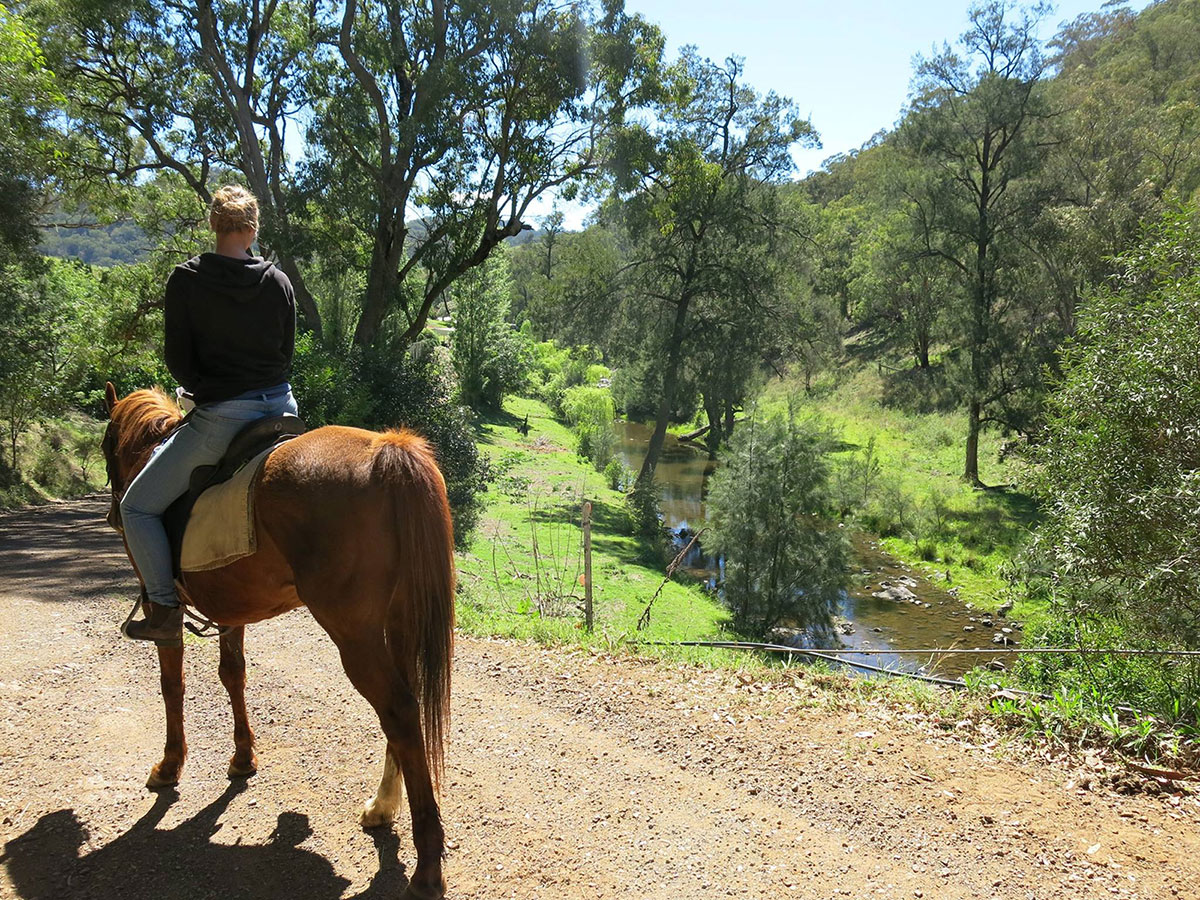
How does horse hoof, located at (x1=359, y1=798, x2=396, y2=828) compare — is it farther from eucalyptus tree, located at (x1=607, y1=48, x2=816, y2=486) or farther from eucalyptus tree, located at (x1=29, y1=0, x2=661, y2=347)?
eucalyptus tree, located at (x1=607, y1=48, x2=816, y2=486)

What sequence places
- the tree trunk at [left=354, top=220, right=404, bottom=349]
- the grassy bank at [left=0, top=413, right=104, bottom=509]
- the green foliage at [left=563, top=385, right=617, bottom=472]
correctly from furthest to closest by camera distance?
the green foliage at [left=563, top=385, right=617, bottom=472] < the tree trunk at [left=354, top=220, right=404, bottom=349] < the grassy bank at [left=0, top=413, right=104, bottom=509]

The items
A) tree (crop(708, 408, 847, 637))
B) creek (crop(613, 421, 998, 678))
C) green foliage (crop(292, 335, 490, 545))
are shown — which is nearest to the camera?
green foliage (crop(292, 335, 490, 545))

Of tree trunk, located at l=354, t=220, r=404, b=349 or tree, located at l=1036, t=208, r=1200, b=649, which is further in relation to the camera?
tree trunk, located at l=354, t=220, r=404, b=349

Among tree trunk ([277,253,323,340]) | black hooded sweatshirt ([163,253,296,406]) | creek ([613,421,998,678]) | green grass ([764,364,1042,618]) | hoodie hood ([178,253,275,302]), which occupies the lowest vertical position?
creek ([613,421,998,678])

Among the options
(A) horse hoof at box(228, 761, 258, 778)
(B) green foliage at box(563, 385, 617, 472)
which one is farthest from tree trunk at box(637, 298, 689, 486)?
(A) horse hoof at box(228, 761, 258, 778)

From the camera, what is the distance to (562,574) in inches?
647

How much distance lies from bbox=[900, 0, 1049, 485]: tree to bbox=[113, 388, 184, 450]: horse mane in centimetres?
2687

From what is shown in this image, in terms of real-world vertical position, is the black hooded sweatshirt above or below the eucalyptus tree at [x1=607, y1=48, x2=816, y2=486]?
below

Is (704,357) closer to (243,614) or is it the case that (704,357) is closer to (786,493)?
(786,493)

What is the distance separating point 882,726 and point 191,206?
20.8 m

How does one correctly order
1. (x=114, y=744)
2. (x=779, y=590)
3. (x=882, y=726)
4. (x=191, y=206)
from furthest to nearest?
(x=191, y=206) < (x=779, y=590) < (x=882, y=726) < (x=114, y=744)

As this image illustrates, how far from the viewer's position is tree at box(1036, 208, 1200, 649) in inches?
267

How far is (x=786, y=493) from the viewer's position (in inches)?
627

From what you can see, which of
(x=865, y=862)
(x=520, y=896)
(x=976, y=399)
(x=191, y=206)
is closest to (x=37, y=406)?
(x=191, y=206)
